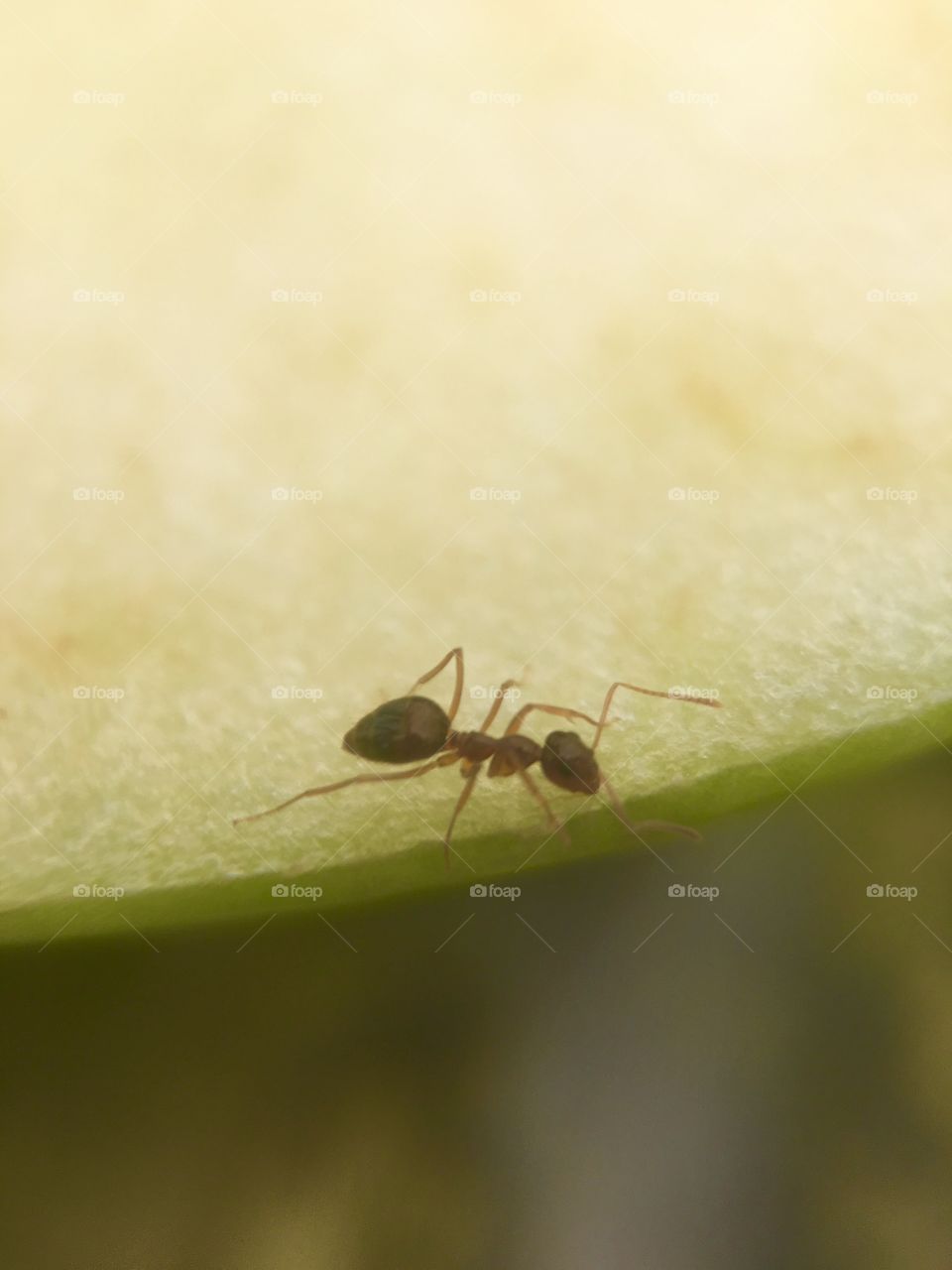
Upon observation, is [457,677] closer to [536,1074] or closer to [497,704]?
[497,704]

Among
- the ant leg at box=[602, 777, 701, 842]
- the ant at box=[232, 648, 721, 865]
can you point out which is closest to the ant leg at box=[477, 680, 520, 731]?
the ant at box=[232, 648, 721, 865]

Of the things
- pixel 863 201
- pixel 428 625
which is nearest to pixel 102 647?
pixel 428 625

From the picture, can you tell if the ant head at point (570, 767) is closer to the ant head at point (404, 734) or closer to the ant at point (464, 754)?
the ant at point (464, 754)

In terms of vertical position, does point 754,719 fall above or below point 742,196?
below

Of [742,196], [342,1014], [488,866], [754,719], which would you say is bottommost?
[342,1014]

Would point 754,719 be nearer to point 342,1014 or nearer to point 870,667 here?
point 870,667

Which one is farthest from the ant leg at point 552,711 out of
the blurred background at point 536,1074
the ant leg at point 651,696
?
the blurred background at point 536,1074
